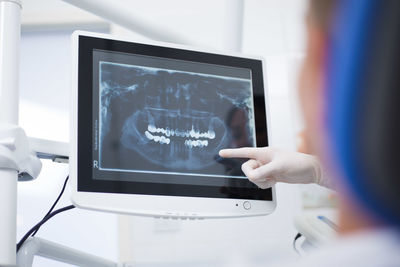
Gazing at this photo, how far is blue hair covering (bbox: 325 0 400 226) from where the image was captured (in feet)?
0.82

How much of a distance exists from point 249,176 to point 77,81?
40cm

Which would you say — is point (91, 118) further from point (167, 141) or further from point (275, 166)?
point (275, 166)

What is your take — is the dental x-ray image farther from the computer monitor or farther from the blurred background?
the blurred background

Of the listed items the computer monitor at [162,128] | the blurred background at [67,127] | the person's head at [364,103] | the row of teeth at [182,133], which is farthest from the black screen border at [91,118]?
the blurred background at [67,127]

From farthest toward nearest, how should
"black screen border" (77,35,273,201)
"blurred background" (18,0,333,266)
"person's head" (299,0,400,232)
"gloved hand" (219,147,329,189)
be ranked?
"blurred background" (18,0,333,266)
"gloved hand" (219,147,329,189)
"black screen border" (77,35,273,201)
"person's head" (299,0,400,232)

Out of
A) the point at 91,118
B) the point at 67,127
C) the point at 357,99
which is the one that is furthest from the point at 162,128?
the point at 67,127

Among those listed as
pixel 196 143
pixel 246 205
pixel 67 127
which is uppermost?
pixel 67 127

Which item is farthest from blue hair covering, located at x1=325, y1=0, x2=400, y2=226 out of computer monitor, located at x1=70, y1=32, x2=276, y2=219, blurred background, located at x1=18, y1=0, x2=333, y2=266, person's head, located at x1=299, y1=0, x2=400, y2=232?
blurred background, located at x1=18, y1=0, x2=333, y2=266

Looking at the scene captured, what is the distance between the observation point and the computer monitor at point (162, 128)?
917 millimetres

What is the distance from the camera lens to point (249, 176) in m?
1.00

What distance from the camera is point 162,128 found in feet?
3.25

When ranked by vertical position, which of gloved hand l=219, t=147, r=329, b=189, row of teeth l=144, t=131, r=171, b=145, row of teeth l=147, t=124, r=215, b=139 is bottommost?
gloved hand l=219, t=147, r=329, b=189

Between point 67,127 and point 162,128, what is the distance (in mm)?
1203

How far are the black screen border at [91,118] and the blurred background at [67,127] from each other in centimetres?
82
